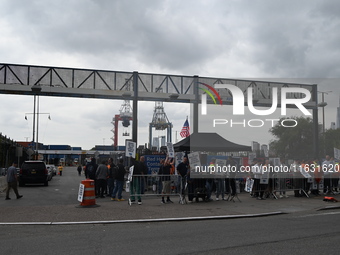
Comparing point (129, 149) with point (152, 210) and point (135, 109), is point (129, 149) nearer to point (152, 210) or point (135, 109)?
point (152, 210)

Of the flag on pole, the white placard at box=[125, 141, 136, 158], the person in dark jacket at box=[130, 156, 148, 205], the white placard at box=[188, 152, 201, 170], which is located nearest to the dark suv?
the white placard at box=[125, 141, 136, 158]

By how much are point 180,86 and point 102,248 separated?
24507 mm

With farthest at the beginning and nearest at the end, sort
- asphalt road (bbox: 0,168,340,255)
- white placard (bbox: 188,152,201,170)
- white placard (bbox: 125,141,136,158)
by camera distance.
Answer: white placard (bbox: 125,141,136,158) → white placard (bbox: 188,152,201,170) → asphalt road (bbox: 0,168,340,255)

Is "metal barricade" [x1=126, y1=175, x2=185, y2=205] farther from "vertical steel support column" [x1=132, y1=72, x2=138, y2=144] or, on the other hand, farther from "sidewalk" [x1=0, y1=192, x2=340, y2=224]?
"vertical steel support column" [x1=132, y1=72, x2=138, y2=144]

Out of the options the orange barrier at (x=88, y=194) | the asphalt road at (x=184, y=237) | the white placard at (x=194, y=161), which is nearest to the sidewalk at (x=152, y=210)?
the orange barrier at (x=88, y=194)

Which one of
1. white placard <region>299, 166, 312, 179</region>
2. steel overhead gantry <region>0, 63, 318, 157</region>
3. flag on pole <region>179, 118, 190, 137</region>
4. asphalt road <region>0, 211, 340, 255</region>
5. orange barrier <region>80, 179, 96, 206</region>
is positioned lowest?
asphalt road <region>0, 211, 340, 255</region>

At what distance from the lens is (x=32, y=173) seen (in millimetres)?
27453

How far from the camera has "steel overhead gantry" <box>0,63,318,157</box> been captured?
27234 mm

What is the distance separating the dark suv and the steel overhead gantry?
4.98 metres

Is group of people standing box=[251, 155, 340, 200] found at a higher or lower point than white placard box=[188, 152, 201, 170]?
lower

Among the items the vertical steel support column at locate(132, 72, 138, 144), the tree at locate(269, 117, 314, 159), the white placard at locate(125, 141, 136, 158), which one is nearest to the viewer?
the white placard at locate(125, 141, 136, 158)

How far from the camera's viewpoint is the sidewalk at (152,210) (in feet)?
39.3

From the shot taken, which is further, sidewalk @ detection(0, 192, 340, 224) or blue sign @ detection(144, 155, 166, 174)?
blue sign @ detection(144, 155, 166, 174)

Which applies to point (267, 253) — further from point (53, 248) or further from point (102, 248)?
point (53, 248)
